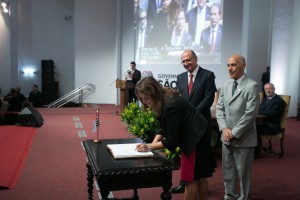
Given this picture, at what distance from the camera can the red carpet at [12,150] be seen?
13.9 feet

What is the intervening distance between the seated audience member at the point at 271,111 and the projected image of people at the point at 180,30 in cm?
471

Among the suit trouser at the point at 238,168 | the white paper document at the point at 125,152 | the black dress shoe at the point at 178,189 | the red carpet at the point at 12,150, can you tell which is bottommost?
the red carpet at the point at 12,150

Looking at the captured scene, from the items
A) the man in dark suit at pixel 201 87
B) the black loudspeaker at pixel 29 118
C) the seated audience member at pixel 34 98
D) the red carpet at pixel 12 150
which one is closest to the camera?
the man in dark suit at pixel 201 87

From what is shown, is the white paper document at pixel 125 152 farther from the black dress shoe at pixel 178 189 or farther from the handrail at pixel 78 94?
the handrail at pixel 78 94

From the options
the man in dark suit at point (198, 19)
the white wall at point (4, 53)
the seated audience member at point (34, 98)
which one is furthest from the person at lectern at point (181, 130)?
the seated audience member at point (34, 98)

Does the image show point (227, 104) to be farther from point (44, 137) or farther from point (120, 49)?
point (120, 49)

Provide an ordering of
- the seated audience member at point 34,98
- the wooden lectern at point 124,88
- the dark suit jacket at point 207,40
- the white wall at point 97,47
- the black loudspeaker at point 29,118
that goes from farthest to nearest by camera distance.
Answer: the white wall at point 97,47
the seated audience member at point 34,98
the dark suit jacket at point 207,40
the wooden lectern at point 124,88
the black loudspeaker at point 29,118

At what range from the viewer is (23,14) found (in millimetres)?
14422

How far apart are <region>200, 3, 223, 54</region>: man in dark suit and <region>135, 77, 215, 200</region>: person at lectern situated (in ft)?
24.9

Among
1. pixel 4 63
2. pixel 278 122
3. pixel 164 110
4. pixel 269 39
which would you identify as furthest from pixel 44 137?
pixel 269 39

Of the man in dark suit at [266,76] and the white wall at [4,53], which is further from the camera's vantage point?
the white wall at [4,53]

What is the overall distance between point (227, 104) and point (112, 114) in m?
7.56

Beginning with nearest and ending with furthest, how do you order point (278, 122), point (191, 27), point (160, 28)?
point (278, 122), point (191, 27), point (160, 28)

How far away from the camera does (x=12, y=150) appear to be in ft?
18.7
